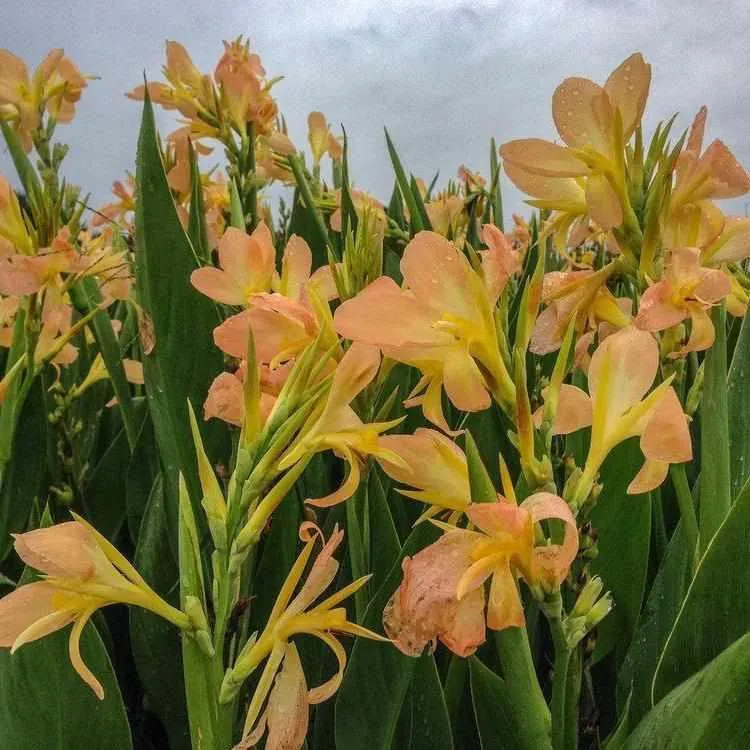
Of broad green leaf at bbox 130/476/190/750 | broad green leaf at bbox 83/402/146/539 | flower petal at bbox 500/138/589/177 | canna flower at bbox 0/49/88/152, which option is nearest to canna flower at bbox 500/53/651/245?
flower petal at bbox 500/138/589/177

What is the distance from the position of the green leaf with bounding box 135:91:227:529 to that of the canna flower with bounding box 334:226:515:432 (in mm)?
342

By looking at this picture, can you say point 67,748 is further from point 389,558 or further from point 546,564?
point 546,564

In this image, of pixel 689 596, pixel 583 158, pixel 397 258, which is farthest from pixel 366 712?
pixel 397 258

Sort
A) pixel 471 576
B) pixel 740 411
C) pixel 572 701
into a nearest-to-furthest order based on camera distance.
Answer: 1. pixel 471 576
2. pixel 572 701
3. pixel 740 411

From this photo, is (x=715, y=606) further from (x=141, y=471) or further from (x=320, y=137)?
(x=320, y=137)

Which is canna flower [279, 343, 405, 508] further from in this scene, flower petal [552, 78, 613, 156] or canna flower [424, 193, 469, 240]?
canna flower [424, 193, 469, 240]

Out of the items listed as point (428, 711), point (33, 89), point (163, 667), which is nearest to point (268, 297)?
point (428, 711)

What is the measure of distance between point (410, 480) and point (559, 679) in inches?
4.6

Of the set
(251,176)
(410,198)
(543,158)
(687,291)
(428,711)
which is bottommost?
(428,711)

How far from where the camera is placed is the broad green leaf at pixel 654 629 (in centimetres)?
55

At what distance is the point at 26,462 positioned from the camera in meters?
0.80

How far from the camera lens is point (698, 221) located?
50 cm

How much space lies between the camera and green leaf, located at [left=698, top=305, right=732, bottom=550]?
0.51 meters

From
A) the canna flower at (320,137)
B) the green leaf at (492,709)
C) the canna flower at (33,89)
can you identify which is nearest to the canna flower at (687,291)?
the green leaf at (492,709)
